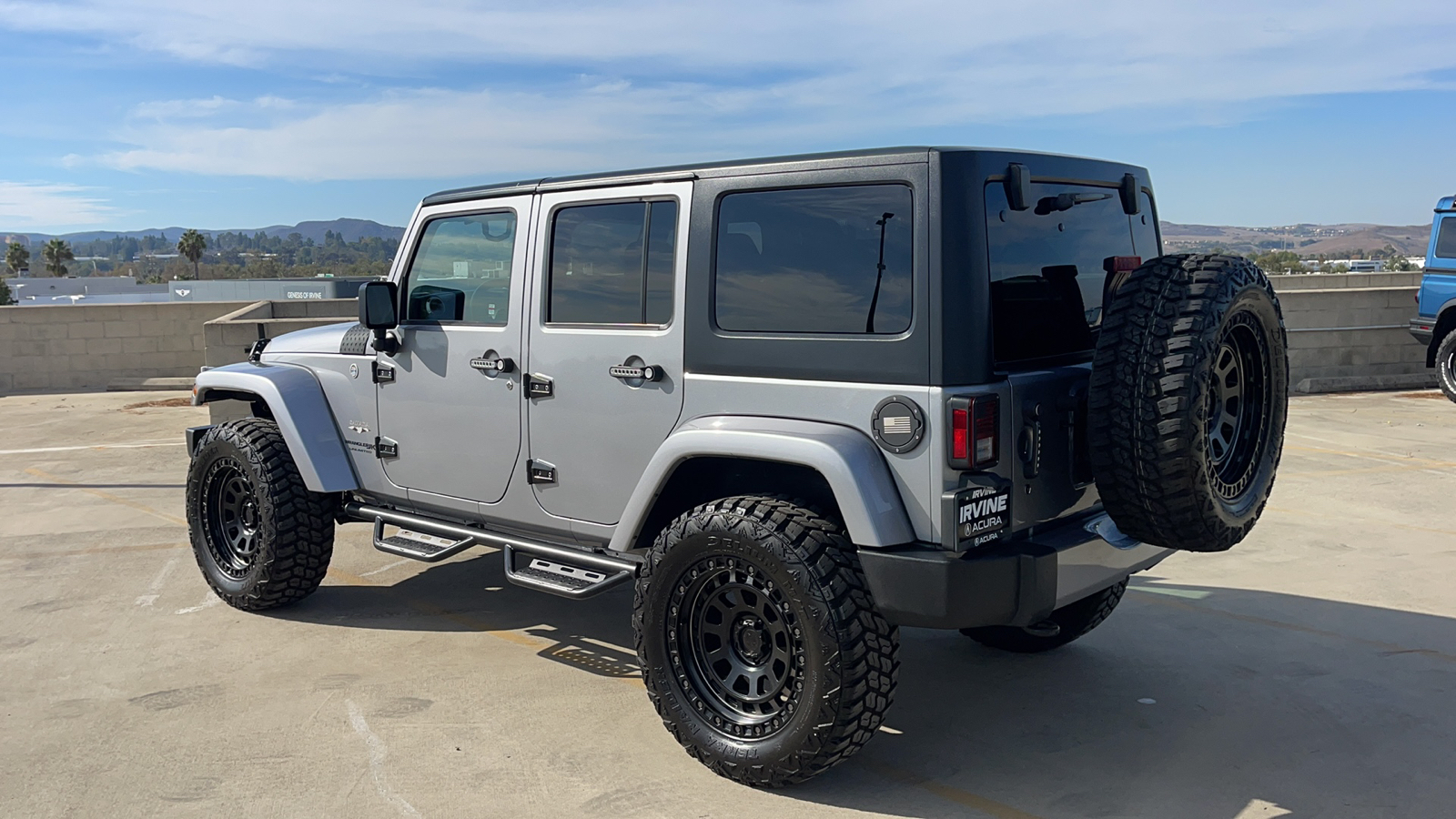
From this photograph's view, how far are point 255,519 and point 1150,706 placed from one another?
14.6 ft

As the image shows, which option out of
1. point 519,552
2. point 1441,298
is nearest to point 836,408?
point 519,552

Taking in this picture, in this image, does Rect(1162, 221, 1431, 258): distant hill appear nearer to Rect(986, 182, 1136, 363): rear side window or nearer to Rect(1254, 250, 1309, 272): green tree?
Rect(1254, 250, 1309, 272): green tree

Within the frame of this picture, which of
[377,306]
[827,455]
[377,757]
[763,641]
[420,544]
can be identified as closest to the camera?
[827,455]

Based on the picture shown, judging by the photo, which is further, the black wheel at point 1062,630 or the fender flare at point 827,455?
the black wheel at point 1062,630

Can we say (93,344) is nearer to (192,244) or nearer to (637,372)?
(637,372)

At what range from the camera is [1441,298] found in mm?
13438

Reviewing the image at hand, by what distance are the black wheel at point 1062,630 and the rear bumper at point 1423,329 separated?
426 inches

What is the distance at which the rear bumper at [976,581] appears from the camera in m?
3.53

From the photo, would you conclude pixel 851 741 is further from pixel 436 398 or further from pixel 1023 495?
pixel 436 398

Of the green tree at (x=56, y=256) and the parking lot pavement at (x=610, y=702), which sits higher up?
the green tree at (x=56, y=256)

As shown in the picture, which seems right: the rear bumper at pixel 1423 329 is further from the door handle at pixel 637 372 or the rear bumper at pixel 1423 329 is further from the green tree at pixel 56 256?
the green tree at pixel 56 256

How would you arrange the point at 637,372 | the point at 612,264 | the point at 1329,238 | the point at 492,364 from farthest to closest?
the point at 1329,238 → the point at 492,364 → the point at 612,264 → the point at 637,372

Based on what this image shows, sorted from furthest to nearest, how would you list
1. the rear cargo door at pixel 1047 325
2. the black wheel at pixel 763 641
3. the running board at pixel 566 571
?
1. the running board at pixel 566 571
2. the rear cargo door at pixel 1047 325
3. the black wheel at pixel 763 641

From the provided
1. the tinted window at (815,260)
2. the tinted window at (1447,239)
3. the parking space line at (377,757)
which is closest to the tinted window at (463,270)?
the tinted window at (815,260)
